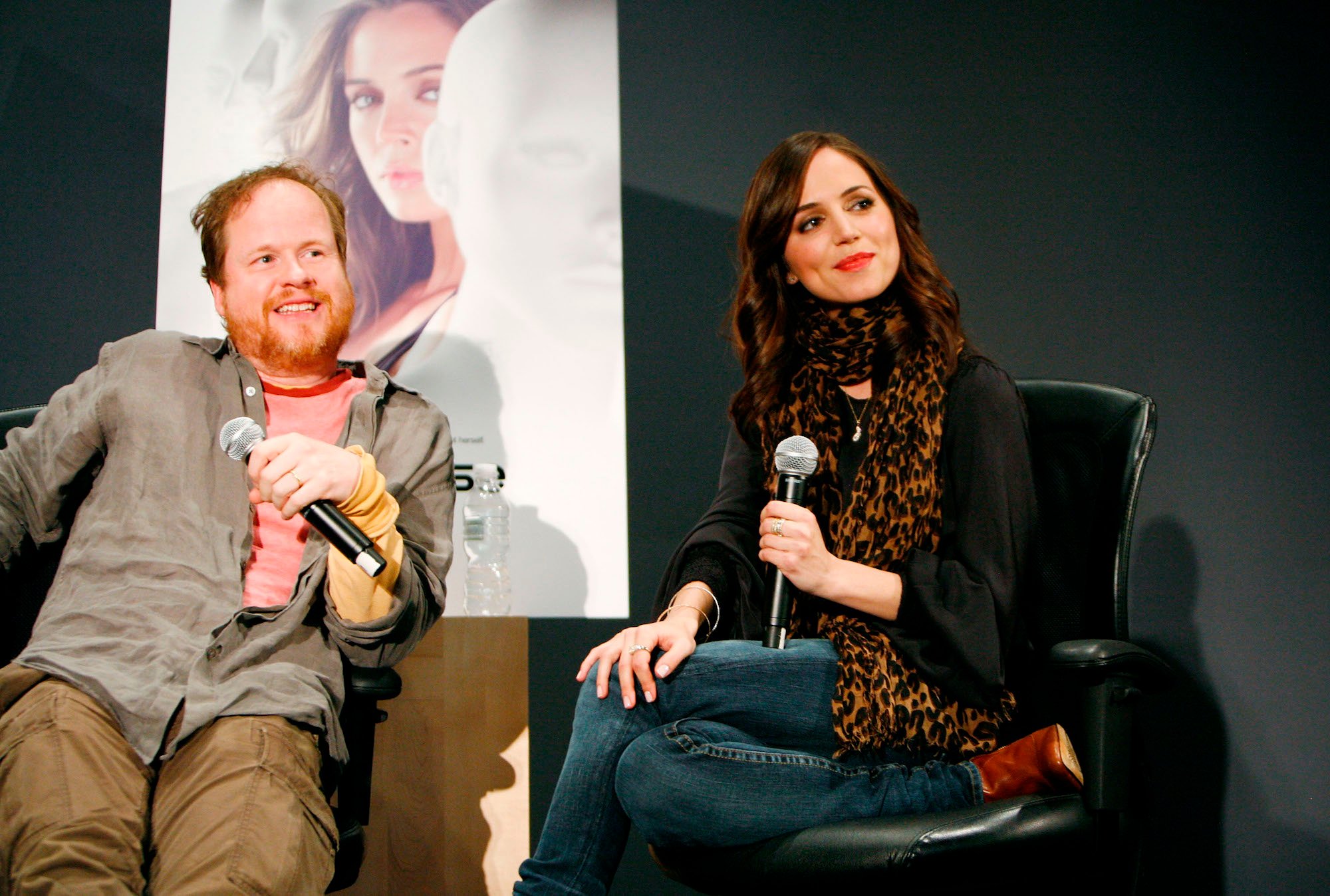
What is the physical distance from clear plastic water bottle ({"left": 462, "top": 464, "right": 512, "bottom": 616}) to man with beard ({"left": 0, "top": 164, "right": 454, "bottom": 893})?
0.57 meters

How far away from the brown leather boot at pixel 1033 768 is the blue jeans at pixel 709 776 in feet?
0.08

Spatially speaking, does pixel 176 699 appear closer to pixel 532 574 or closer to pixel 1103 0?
pixel 532 574

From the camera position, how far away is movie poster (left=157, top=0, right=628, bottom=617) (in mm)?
2584

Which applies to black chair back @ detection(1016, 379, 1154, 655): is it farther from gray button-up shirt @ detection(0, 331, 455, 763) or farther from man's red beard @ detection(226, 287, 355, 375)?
man's red beard @ detection(226, 287, 355, 375)

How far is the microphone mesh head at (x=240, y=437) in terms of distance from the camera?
1557mm

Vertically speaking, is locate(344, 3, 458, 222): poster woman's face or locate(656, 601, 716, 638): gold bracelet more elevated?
locate(344, 3, 458, 222): poster woman's face

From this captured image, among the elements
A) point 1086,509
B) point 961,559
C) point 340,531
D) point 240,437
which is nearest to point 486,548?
point 240,437

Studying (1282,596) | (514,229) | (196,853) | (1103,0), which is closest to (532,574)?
(514,229)

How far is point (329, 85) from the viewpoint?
272cm

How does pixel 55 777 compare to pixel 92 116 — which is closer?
pixel 55 777

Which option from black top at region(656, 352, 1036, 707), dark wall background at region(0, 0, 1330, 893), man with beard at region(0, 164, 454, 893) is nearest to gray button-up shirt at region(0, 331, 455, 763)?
man with beard at region(0, 164, 454, 893)

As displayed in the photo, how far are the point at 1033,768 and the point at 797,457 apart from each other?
21.8 inches

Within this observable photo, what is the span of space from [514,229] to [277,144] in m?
0.69

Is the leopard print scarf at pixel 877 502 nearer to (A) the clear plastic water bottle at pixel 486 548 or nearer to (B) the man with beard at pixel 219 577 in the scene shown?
(B) the man with beard at pixel 219 577
